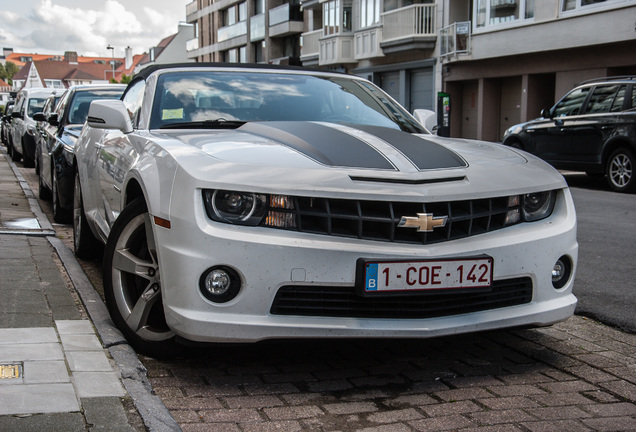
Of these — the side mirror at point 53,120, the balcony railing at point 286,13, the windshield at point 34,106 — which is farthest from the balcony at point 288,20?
the side mirror at point 53,120

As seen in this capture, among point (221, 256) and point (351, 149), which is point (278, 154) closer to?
point (351, 149)

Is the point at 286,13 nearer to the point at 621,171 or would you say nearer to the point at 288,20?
the point at 288,20

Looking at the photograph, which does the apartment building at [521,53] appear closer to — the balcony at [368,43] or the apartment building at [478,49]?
the apartment building at [478,49]

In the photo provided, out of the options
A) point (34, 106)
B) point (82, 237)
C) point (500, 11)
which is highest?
point (500, 11)

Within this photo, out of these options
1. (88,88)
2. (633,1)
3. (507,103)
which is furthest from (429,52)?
(88,88)

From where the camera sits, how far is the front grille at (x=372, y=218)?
3496mm

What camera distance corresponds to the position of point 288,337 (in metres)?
3.53

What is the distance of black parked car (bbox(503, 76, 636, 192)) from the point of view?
13.8 meters

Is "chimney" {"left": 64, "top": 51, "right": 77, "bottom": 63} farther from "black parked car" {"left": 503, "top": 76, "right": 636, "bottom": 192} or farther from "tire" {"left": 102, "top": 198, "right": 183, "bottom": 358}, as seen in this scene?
"tire" {"left": 102, "top": 198, "right": 183, "bottom": 358}

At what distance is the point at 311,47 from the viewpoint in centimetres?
4659

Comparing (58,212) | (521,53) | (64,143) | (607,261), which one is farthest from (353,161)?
(521,53)

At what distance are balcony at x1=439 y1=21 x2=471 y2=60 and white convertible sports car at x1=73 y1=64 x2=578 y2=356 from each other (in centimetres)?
2750

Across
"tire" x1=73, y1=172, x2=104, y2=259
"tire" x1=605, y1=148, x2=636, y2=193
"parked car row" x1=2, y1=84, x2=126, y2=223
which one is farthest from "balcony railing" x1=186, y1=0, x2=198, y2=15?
"tire" x1=73, y1=172, x2=104, y2=259

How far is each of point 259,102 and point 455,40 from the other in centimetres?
2755
